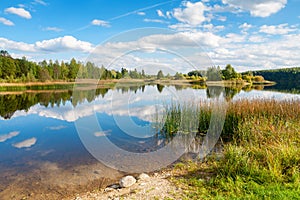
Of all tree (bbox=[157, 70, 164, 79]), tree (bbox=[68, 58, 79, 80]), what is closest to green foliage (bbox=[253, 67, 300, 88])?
tree (bbox=[68, 58, 79, 80])

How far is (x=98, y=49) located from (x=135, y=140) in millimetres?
4631

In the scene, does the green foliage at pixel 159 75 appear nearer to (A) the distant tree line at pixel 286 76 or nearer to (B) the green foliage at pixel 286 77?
(B) the green foliage at pixel 286 77

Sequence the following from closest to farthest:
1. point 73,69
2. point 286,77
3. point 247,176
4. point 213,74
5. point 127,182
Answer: point 247,176, point 127,182, point 213,74, point 73,69, point 286,77

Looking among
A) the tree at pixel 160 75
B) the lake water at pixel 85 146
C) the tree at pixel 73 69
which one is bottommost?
the lake water at pixel 85 146

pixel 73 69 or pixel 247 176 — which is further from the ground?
pixel 73 69

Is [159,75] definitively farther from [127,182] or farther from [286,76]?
[286,76]

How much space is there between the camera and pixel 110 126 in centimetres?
1068

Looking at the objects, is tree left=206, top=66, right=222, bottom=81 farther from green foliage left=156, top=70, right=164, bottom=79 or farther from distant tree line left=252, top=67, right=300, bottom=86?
distant tree line left=252, top=67, right=300, bottom=86

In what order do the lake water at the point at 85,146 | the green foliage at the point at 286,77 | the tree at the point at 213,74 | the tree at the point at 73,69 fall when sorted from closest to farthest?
the lake water at the point at 85,146, the tree at the point at 213,74, the tree at the point at 73,69, the green foliage at the point at 286,77

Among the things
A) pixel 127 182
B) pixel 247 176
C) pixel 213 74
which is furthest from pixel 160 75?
pixel 247 176

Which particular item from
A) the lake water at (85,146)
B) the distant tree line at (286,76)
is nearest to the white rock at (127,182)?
the lake water at (85,146)

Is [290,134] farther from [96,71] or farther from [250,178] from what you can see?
[96,71]

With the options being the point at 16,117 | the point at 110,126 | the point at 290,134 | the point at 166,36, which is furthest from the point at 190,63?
the point at 16,117

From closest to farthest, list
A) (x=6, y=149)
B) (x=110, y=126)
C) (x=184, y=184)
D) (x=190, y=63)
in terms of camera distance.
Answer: (x=184, y=184)
(x=190, y=63)
(x=6, y=149)
(x=110, y=126)
